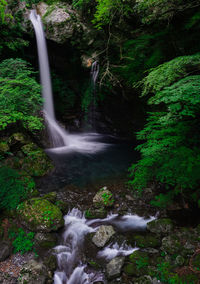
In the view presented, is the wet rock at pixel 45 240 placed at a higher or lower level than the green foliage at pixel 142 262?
higher

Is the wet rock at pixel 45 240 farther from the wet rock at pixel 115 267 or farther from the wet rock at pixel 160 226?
the wet rock at pixel 160 226

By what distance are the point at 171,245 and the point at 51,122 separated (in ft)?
27.8

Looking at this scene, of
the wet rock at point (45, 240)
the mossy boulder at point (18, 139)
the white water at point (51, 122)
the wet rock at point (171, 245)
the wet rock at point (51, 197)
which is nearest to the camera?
the wet rock at point (171, 245)

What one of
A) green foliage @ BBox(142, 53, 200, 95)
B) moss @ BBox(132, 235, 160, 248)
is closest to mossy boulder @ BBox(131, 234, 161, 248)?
moss @ BBox(132, 235, 160, 248)

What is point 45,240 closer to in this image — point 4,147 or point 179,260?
point 179,260

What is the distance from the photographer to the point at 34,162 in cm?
621

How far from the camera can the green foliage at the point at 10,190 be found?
163 inches

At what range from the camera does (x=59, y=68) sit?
35.2 feet

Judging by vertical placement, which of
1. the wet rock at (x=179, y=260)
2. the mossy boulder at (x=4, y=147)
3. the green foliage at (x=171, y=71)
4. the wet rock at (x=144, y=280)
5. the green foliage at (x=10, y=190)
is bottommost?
the wet rock at (x=144, y=280)

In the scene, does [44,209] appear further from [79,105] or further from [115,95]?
[79,105]

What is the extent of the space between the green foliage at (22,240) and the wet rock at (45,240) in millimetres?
114

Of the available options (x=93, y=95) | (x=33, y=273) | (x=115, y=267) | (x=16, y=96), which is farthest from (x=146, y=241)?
(x=93, y=95)

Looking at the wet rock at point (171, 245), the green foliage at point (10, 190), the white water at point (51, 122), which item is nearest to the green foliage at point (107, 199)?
the wet rock at point (171, 245)

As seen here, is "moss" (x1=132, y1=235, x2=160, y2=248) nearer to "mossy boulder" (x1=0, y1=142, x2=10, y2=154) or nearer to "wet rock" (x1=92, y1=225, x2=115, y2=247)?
"wet rock" (x1=92, y1=225, x2=115, y2=247)
